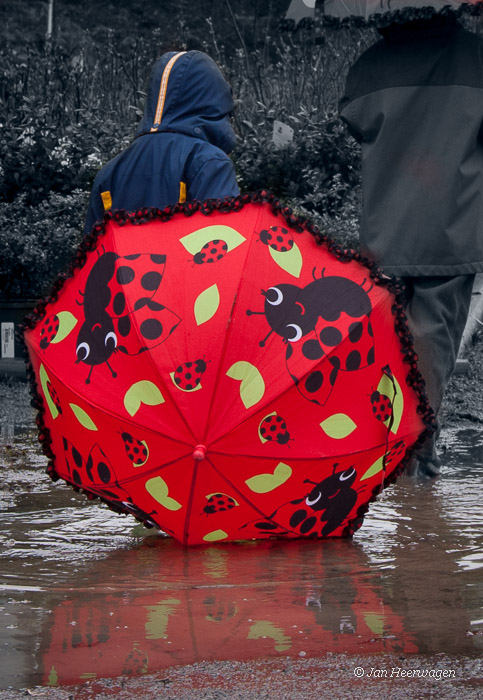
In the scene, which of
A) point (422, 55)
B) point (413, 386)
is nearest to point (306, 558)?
point (413, 386)

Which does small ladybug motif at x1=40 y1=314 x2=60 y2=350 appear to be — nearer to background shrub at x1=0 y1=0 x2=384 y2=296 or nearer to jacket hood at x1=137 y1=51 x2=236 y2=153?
jacket hood at x1=137 y1=51 x2=236 y2=153

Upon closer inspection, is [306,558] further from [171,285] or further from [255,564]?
[171,285]

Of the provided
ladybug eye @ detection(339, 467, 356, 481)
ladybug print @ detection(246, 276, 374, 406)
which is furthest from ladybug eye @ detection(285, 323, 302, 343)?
ladybug eye @ detection(339, 467, 356, 481)

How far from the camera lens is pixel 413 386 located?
409 centimetres

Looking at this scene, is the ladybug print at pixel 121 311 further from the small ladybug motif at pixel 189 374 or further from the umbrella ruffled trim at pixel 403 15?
the umbrella ruffled trim at pixel 403 15

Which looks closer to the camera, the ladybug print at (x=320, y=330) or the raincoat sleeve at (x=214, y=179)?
the ladybug print at (x=320, y=330)

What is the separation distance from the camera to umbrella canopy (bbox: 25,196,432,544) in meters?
3.82

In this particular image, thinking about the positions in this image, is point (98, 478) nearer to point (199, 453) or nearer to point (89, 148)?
point (199, 453)

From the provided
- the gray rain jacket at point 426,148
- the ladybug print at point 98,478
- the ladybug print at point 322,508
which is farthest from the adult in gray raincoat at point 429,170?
the ladybug print at point 98,478

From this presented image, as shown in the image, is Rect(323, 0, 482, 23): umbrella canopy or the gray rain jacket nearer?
Rect(323, 0, 482, 23): umbrella canopy

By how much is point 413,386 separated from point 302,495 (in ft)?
1.78

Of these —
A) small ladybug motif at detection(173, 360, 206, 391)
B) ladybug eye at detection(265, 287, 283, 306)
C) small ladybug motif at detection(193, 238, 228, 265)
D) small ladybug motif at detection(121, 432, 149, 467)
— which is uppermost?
small ladybug motif at detection(193, 238, 228, 265)

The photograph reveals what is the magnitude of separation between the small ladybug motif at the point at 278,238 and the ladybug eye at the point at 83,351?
2.29 ft

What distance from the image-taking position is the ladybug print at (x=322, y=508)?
4047 mm
